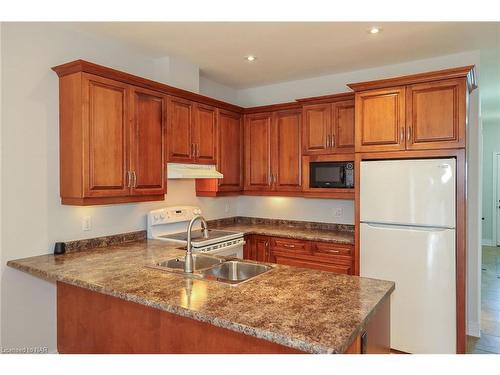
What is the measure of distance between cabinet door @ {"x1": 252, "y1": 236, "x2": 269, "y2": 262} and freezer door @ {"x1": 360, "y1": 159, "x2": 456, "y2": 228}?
113cm

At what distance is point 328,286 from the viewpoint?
1.89 m

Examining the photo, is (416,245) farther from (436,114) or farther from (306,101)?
(306,101)

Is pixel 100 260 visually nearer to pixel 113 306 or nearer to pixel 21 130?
pixel 113 306

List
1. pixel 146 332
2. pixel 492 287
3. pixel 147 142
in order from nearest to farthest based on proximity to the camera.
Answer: pixel 146 332
pixel 147 142
pixel 492 287

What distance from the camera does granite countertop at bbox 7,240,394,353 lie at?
4.41ft

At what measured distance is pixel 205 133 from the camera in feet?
11.9

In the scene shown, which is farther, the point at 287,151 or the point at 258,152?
the point at 258,152

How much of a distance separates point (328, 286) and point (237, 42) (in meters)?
2.23

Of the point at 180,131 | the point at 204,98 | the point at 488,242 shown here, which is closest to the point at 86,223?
the point at 180,131

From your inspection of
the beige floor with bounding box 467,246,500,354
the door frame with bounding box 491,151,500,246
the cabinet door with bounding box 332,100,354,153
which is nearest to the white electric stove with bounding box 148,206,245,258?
the cabinet door with bounding box 332,100,354,153

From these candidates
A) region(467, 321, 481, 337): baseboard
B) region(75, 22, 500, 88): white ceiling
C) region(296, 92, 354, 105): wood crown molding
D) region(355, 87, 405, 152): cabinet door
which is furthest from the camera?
region(296, 92, 354, 105): wood crown molding

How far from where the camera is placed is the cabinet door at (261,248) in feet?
12.4

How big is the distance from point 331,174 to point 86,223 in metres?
2.38

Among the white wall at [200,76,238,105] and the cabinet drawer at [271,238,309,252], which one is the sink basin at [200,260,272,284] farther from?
the white wall at [200,76,238,105]
